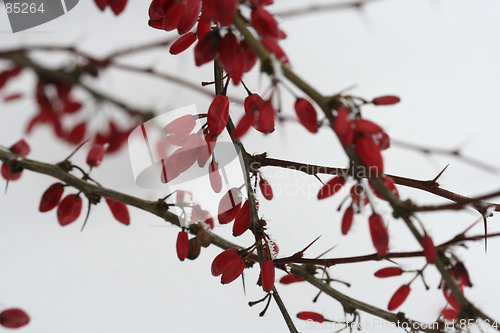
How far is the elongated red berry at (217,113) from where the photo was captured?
0.28 m

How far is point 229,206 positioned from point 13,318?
182 mm

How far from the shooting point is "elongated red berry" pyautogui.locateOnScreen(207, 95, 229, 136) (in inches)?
10.9

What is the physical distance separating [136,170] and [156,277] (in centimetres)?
27

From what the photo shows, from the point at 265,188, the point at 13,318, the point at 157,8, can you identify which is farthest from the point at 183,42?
the point at 13,318

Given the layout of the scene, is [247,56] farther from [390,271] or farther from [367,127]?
[390,271]

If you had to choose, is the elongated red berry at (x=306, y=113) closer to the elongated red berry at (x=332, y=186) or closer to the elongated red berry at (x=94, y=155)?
the elongated red berry at (x=332, y=186)

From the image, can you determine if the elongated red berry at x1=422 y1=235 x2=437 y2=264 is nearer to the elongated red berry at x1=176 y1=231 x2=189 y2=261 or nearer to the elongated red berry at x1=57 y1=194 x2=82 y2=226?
the elongated red berry at x1=176 y1=231 x2=189 y2=261

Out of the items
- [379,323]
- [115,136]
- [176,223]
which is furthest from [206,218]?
[379,323]

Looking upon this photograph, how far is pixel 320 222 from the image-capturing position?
639 mm

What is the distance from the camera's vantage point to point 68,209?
0.36m

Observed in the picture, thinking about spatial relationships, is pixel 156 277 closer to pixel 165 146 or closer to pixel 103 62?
pixel 165 146

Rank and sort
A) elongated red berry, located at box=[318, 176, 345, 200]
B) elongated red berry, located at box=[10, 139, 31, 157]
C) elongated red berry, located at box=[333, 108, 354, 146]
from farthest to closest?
elongated red berry, located at box=[10, 139, 31, 157], elongated red berry, located at box=[318, 176, 345, 200], elongated red berry, located at box=[333, 108, 354, 146]

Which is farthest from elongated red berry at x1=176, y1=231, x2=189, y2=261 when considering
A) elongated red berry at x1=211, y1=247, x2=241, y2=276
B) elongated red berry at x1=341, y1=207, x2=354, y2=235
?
elongated red berry at x1=341, y1=207, x2=354, y2=235

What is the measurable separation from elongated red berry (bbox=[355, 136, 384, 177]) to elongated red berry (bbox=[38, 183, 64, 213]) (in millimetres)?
269
